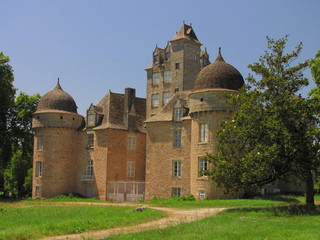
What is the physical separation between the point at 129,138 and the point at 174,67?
344 inches

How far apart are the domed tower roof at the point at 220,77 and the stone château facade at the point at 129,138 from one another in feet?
2.60

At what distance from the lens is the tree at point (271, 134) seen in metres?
22.2

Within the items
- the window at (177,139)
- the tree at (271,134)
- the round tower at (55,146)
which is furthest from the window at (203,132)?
the round tower at (55,146)

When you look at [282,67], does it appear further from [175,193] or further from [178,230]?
[175,193]

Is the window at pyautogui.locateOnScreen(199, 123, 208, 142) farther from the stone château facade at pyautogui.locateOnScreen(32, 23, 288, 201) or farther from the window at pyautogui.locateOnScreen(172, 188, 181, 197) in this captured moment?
the window at pyautogui.locateOnScreen(172, 188, 181, 197)

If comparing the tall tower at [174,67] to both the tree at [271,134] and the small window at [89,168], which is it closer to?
the small window at [89,168]

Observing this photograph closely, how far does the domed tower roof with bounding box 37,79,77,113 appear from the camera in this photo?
4503cm

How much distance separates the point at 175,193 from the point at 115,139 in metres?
8.34

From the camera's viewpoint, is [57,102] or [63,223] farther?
[57,102]

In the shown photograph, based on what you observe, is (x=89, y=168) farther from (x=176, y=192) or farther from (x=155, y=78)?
(x=155, y=78)

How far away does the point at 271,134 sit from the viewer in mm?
21984

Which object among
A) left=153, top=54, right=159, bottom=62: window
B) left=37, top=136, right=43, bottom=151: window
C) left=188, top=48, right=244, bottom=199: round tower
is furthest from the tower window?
left=37, top=136, right=43, bottom=151: window

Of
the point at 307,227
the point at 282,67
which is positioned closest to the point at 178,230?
the point at 307,227

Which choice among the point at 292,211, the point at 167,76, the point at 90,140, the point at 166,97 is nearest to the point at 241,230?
the point at 292,211
